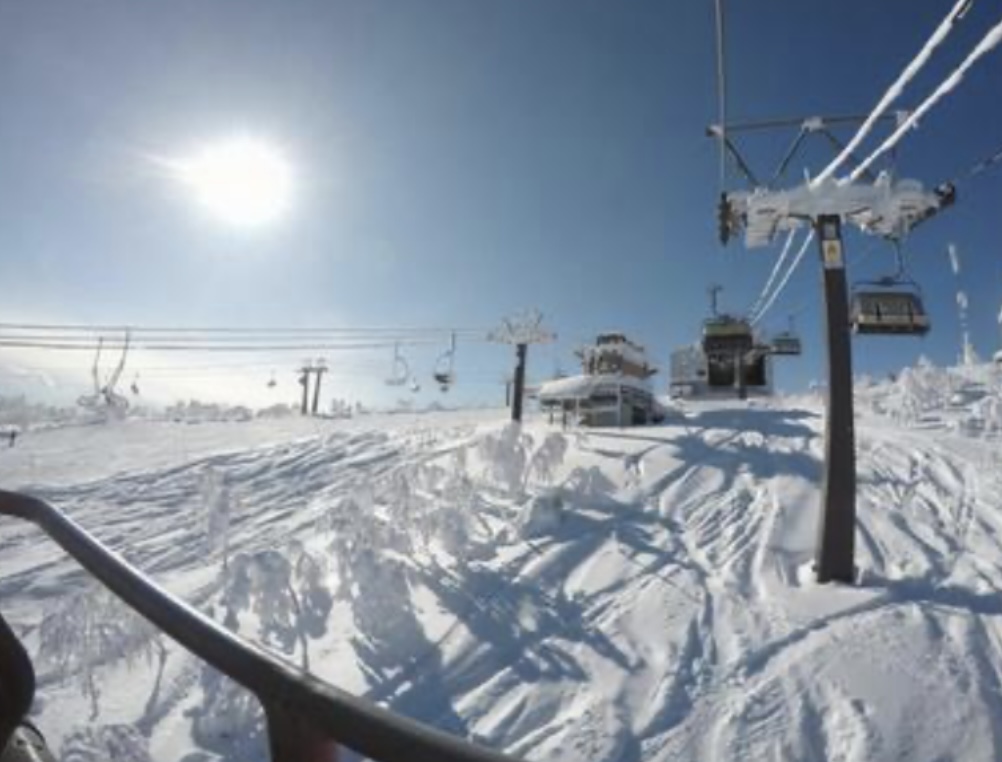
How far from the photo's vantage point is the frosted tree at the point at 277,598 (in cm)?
1194

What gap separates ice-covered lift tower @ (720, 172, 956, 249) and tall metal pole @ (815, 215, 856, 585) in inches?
14.6

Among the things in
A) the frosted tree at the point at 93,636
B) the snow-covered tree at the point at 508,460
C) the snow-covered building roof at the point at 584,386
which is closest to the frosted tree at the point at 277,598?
the frosted tree at the point at 93,636

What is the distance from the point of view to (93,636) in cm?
1016

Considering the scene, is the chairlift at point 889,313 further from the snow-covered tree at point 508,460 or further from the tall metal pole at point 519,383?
the tall metal pole at point 519,383

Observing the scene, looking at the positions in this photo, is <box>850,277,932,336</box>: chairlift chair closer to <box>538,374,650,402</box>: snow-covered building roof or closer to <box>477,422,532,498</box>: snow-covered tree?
<box>477,422,532,498</box>: snow-covered tree

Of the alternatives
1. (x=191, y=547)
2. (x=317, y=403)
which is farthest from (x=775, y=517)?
(x=317, y=403)

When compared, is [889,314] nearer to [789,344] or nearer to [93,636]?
[93,636]

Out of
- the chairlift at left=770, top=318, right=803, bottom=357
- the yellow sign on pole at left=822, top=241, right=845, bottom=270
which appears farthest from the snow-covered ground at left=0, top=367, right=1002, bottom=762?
the chairlift at left=770, top=318, right=803, bottom=357

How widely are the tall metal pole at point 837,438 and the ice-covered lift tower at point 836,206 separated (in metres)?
0.37

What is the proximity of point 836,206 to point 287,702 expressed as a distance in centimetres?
1349

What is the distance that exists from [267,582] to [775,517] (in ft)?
32.4

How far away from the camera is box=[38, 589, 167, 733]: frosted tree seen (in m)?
10.1

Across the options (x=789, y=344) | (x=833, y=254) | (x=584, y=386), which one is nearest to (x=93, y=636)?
(x=833, y=254)

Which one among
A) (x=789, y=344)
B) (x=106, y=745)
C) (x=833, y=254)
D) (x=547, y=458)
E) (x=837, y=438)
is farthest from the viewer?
(x=789, y=344)
